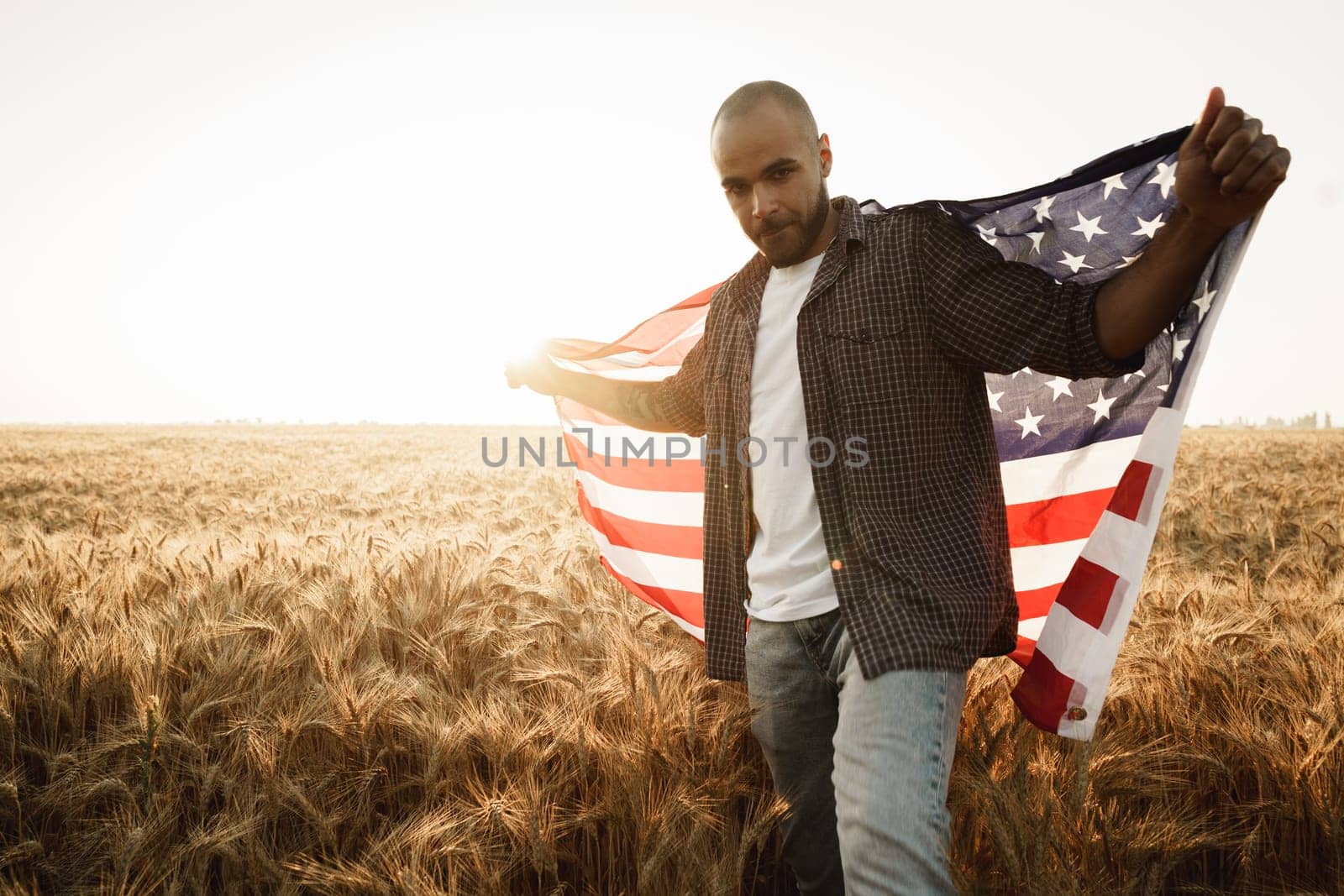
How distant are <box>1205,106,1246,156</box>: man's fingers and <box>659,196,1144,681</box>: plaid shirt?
0.34 m

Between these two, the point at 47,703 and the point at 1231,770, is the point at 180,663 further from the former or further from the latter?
the point at 1231,770

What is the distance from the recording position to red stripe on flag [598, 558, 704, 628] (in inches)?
127

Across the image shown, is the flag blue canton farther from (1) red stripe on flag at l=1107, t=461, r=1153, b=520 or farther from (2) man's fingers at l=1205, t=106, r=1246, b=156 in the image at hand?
(2) man's fingers at l=1205, t=106, r=1246, b=156

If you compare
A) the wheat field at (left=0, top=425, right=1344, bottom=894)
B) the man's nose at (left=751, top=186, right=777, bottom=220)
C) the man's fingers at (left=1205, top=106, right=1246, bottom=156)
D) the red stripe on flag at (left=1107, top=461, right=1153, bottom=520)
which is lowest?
the wheat field at (left=0, top=425, right=1344, bottom=894)

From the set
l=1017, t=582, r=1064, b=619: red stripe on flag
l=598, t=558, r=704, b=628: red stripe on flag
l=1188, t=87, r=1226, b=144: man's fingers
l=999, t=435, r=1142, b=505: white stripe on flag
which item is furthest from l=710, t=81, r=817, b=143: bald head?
l=598, t=558, r=704, b=628: red stripe on flag

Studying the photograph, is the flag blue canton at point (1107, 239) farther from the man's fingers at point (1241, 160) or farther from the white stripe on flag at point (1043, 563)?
the man's fingers at point (1241, 160)

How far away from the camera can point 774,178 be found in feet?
6.01

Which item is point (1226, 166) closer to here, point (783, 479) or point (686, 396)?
point (783, 479)

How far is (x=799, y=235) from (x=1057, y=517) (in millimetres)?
1507

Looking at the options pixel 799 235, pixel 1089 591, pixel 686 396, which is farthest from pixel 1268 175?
pixel 686 396

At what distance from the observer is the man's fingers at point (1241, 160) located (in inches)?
46.8

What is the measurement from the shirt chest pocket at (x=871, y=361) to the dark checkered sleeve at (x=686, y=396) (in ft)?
2.34

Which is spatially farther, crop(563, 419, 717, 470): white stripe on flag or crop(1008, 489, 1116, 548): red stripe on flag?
crop(563, 419, 717, 470): white stripe on flag

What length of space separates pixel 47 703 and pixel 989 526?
3199 mm
